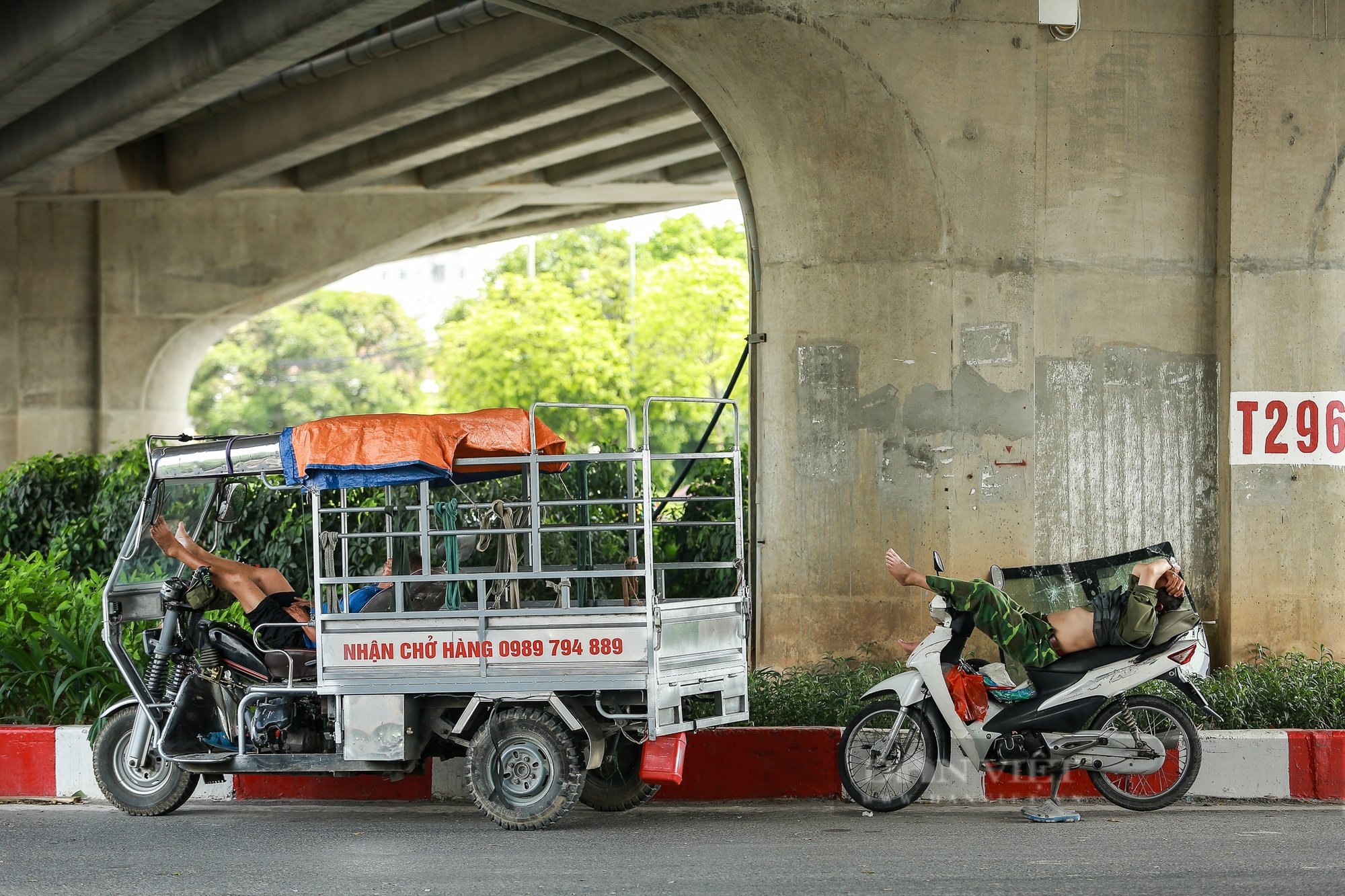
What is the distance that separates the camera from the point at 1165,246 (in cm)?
981

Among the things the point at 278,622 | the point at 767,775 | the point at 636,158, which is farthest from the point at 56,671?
the point at 636,158

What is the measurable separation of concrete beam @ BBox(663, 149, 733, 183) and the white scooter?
575 inches

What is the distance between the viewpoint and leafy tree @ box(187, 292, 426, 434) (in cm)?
6500

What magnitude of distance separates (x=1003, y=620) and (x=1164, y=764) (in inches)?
41.8

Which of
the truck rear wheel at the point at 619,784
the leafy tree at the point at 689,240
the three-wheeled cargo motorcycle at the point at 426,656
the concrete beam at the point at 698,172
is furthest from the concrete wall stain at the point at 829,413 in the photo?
the leafy tree at the point at 689,240

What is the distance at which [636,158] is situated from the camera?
2023cm

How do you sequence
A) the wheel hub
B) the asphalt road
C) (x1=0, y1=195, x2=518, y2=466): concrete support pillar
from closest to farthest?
the asphalt road < the wheel hub < (x1=0, y1=195, x2=518, y2=466): concrete support pillar

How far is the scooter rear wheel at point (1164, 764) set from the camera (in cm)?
748

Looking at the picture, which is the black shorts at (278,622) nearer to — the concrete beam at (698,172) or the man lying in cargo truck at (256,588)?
the man lying in cargo truck at (256,588)

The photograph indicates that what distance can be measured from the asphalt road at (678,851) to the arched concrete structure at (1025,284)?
2.14m

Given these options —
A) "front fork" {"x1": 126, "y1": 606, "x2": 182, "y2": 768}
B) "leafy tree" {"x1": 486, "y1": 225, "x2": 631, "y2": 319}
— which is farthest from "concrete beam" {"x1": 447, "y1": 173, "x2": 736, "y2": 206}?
"leafy tree" {"x1": 486, "y1": 225, "x2": 631, "y2": 319}

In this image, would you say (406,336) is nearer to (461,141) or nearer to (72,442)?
(72,442)

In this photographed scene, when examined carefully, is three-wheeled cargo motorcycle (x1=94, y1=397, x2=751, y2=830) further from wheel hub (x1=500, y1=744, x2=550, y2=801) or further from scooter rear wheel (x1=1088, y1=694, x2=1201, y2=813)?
scooter rear wheel (x1=1088, y1=694, x2=1201, y2=813)

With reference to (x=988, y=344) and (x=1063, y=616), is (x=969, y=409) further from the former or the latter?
(x=1063, y=616)
